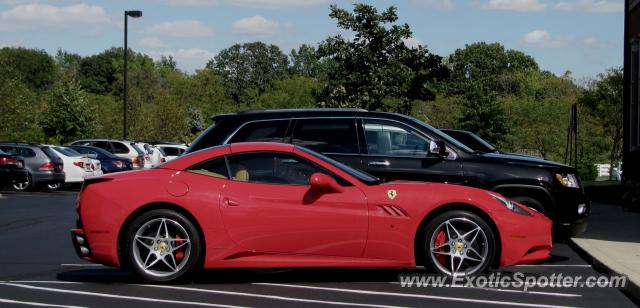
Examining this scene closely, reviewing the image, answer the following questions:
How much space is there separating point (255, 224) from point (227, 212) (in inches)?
11.0

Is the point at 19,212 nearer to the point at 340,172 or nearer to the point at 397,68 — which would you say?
the point at 340,172

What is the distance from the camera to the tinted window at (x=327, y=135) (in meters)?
11.8

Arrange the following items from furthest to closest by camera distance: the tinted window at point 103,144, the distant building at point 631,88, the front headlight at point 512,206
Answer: the tinted window at point 103,144 < the distant building at point 631,88 < the front headlight at point 512,206

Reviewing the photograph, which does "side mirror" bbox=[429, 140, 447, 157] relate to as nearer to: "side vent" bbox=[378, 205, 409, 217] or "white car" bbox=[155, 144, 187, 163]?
"side vent" bbox=[378, 205, 409, 217]

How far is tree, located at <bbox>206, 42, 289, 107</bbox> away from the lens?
127625 mm

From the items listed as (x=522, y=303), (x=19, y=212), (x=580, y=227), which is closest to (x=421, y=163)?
(x=580, y=227)

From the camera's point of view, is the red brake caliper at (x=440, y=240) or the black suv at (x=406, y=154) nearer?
the red brake caliper at (x=440, y=240)

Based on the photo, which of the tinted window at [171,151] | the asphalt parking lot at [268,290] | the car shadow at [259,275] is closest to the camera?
the asphalt parking lot at [268,290]

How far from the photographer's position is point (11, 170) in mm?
27578

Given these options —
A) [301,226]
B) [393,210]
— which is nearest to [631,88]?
[393,210]

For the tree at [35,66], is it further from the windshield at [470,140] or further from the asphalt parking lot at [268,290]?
the asphalt parking lot at [268,290]

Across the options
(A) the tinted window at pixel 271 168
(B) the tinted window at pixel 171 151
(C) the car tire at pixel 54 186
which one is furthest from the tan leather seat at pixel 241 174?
(B) the tinted window at pixel 171 151

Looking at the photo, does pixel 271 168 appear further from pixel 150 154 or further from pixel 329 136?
pixel 150 154

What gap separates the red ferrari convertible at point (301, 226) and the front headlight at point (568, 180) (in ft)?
8.85
